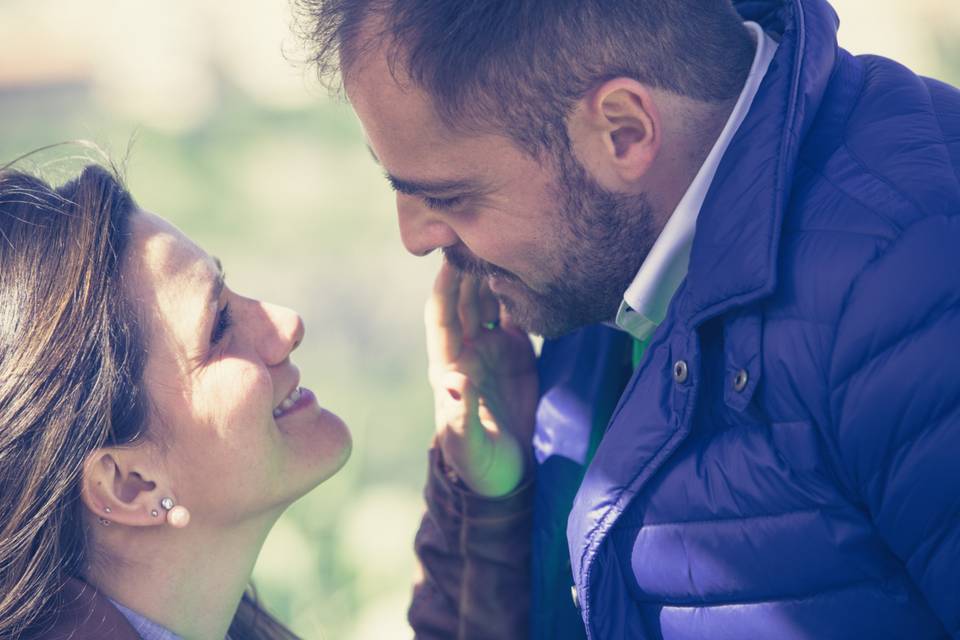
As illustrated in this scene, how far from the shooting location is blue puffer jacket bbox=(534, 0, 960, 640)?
5.19 ft

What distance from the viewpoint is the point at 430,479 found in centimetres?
260

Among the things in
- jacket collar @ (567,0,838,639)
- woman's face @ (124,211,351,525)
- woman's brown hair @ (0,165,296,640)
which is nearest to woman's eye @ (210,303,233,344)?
woman's face @ (124,211,351,525)

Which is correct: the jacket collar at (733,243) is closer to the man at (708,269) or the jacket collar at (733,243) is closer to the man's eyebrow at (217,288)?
the man at (708,269)

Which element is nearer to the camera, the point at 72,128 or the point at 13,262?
the point at 13,262

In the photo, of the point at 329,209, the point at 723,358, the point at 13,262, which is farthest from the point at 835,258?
the point at 329,209

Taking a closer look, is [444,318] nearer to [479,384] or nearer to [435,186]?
[479,384]

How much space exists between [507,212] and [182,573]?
0.98 m

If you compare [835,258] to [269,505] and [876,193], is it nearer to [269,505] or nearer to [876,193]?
[876,193]

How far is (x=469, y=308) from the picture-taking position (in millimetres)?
2598

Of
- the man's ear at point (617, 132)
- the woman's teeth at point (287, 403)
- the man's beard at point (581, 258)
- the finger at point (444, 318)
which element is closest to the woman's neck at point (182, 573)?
the woman's teeth at point (287, 403)

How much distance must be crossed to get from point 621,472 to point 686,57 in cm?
83

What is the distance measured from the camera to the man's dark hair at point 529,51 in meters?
2.01

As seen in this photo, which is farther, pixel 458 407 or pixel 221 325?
pixel 458 407

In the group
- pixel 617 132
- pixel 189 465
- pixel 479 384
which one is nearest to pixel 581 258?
pixel 617 132
